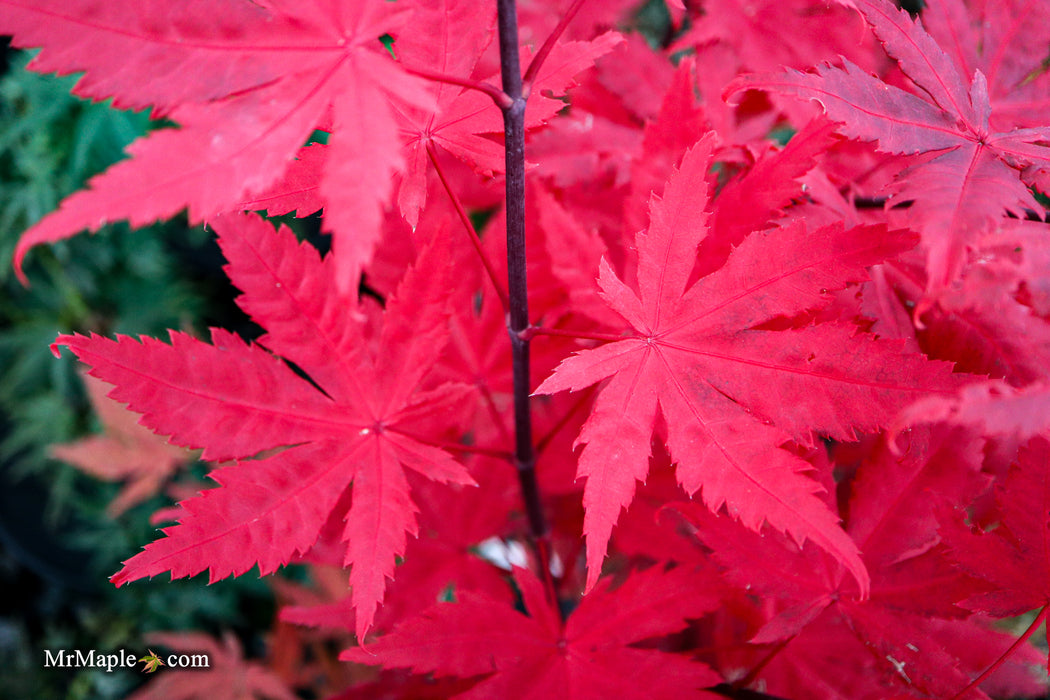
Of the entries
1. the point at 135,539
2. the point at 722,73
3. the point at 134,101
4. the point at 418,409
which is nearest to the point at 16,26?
the point at 134,101

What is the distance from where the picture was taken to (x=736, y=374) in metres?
0.46

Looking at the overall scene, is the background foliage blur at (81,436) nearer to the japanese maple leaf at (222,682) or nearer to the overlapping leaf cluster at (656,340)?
the japanese maple leaf at (222,682)

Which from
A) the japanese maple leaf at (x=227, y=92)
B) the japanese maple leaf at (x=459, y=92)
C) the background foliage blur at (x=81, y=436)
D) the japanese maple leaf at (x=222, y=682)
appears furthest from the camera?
the background foliage blur at (x=81, y=436)

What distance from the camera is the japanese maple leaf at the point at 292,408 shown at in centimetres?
47

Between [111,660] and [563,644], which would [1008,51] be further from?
[111,660]

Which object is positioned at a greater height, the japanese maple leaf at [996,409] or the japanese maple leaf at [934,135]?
the japanese maple leaf at [934,135]

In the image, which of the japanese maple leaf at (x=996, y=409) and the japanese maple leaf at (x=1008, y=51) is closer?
the japanese maple leaf at (x=996, y=409)

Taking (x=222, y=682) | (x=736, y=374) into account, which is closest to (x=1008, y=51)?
(x=736, y=374)

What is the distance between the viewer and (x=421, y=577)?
26.7 inches

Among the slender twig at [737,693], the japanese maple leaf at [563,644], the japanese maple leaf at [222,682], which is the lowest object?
the japanese maple leaf at [222,682]

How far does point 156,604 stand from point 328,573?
586 mm

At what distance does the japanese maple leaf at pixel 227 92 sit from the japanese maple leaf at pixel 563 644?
0.34 m

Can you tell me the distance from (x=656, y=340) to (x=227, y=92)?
1.07 feet

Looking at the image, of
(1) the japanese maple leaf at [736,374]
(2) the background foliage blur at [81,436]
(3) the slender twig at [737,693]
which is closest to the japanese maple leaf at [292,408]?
(1) the japanese maple leaf at [736,374]
